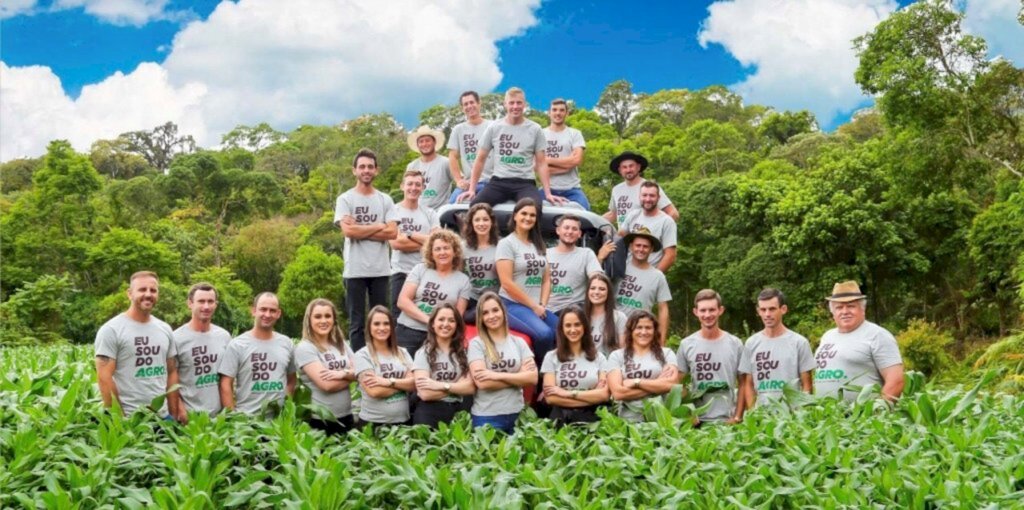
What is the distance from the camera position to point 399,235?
9.82 m

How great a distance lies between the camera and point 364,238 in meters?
9.58

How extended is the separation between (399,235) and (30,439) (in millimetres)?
4433

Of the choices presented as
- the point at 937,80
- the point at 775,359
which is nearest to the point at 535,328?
the point at 775,359

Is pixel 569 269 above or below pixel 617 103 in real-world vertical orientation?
below

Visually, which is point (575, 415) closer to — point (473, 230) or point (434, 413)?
point (434, 413)

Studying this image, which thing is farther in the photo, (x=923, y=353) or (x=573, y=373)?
(x=923, y=353)

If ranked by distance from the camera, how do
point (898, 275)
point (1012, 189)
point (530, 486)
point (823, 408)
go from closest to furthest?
point (530, 486) → point (823, 408) → point (1012, 189) → point (898, 275)

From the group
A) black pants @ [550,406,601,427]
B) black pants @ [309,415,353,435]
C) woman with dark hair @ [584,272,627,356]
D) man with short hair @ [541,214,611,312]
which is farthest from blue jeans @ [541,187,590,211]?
black pants @ [309,415,353,435]

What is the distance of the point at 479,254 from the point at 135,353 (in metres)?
3.13

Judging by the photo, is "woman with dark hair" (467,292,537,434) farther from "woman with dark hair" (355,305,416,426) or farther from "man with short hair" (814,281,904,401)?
"man with short hair" (814,281,904,401)

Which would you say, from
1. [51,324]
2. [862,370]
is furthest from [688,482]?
[51,324]

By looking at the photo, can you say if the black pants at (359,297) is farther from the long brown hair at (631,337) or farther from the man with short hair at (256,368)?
the long brown hair at (631,337)

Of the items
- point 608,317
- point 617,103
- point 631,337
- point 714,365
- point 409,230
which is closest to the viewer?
point 631,337

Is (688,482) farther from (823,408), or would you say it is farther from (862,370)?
(862,370)
